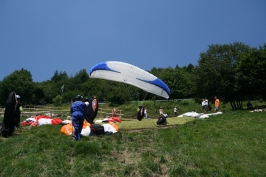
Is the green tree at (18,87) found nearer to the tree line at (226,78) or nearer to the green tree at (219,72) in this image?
the tree line at (226,78)

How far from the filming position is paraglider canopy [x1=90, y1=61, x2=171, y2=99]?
17.0m

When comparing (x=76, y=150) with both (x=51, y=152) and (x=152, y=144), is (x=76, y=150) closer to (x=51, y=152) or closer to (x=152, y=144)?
(x=51, y=152)

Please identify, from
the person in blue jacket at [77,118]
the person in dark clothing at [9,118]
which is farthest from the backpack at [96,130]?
the person in dark clothing at [9,118]

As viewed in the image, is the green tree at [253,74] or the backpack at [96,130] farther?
the green tree at [253,74]

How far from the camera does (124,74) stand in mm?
17234

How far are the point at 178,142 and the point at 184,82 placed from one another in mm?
56748

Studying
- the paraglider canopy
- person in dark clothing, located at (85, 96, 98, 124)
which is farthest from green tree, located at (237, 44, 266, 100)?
person in dark clothing, located at (85, 96, 98, 124)

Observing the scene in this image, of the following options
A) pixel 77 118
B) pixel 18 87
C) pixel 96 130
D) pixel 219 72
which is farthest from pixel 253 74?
pixel 18 87

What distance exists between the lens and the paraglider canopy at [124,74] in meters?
17.0

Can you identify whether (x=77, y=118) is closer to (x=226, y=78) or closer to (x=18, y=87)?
(x=226, y=78)

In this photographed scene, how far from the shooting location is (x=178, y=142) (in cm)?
994

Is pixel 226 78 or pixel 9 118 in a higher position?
pixel 226 78

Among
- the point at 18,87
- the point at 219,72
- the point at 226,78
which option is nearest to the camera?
the point at 226,78

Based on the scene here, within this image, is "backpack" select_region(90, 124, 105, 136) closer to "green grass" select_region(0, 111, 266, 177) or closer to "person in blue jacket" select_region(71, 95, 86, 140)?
"green grass" select_region(0, 111, 266, 177)
